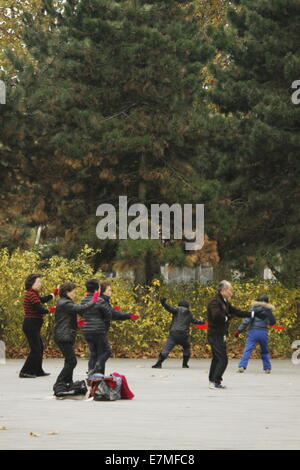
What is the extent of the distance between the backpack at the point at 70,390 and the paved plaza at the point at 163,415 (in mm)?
157

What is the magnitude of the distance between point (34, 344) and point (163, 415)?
22.9 ft

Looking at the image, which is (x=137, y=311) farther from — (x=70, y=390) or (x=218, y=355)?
(x=70, y=390)

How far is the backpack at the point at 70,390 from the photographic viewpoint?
16516 millimetres

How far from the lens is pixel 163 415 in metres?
13.9

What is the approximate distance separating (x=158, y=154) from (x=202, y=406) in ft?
54.2

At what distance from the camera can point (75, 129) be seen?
31.4 meters

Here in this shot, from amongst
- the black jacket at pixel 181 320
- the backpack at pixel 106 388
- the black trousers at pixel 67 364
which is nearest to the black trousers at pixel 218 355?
the backpack at pixel 106 388

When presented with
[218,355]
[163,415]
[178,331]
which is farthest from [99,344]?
[178,331]

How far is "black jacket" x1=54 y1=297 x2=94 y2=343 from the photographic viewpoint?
666 inches

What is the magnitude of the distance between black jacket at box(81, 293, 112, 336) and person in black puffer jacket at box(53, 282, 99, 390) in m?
0.57

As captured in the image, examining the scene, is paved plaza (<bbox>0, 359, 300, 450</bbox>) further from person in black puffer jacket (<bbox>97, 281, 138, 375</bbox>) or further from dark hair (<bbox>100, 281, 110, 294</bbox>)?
dark hair (<bbox>100, 281, 110, 294</bbox>)

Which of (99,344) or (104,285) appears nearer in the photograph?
(99,344)
